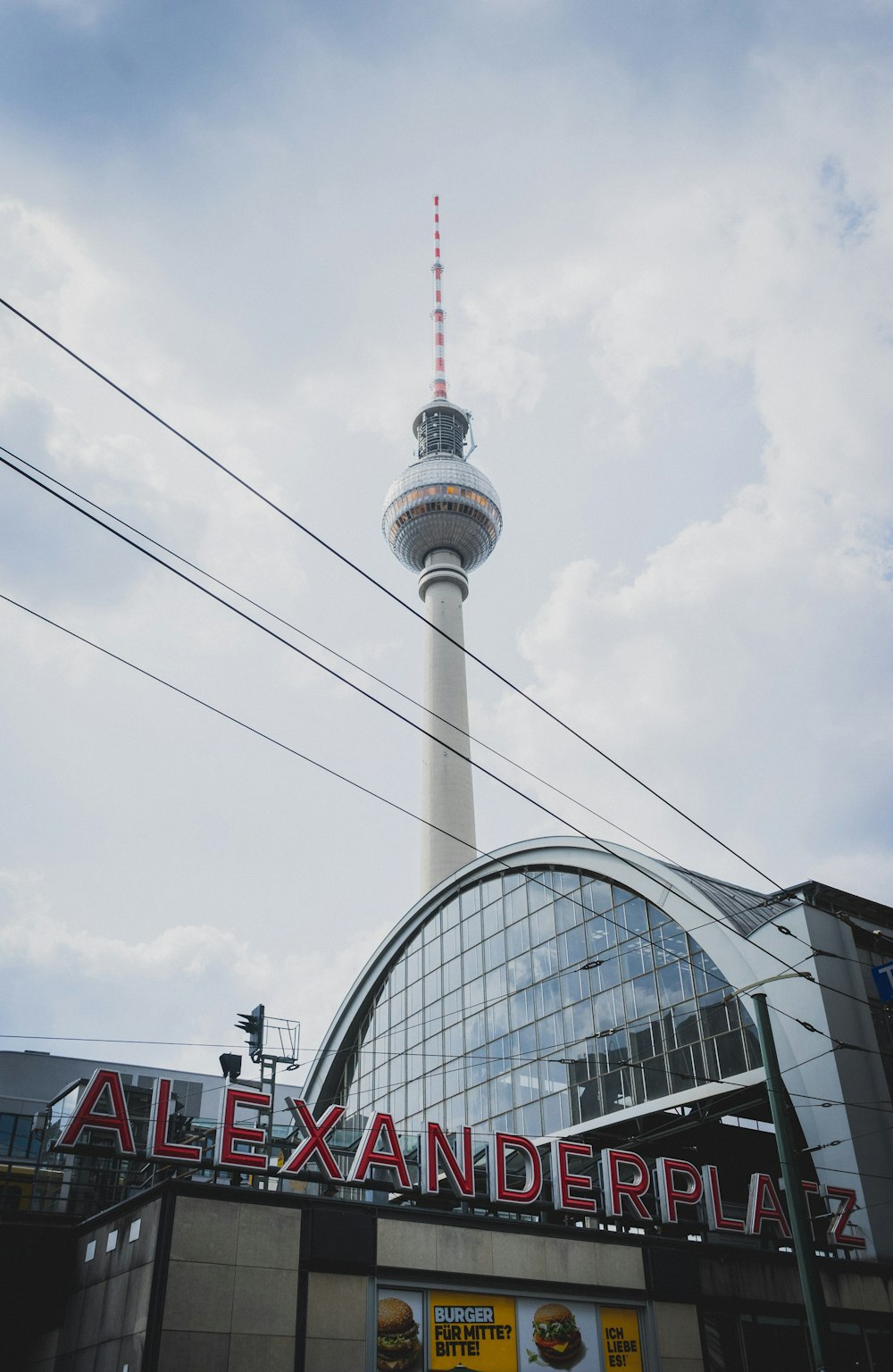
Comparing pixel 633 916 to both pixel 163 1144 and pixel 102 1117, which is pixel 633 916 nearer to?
pixel 163 1144

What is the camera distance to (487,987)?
147 feet

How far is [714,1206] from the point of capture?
2734 centimetres

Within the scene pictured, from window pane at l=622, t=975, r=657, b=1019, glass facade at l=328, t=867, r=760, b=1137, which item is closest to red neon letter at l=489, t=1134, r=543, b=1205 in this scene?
glass facade at l=328, t=867, r=760, b=1137

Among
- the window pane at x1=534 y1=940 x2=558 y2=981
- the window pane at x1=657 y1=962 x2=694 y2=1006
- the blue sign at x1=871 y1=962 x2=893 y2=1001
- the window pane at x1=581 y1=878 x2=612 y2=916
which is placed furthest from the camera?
the window pane at x1=534 y1=940 x2=558 y2=981

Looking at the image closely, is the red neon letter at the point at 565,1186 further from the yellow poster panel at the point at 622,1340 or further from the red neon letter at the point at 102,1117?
the red neon letter at the point at 102,1117

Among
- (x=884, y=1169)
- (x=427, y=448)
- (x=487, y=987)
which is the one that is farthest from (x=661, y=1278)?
(x=427, y=448)

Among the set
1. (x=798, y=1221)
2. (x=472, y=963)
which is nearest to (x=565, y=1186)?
(x=798, y=1221)

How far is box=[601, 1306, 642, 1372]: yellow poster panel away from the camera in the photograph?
23.2 meters

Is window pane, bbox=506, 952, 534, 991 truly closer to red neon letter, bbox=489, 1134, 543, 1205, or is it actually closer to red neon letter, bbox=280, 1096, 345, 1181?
red neon letter, bbox=489, 1134, 543, 1205

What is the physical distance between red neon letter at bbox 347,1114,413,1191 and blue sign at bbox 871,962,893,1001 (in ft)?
51.6

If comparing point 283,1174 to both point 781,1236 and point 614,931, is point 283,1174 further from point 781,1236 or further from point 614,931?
point 614,931

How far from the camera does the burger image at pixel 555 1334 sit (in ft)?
74.1

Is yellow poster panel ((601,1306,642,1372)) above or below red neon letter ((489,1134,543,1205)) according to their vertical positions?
below

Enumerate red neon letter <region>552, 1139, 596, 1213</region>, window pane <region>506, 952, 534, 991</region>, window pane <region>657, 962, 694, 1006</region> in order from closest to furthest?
red neon letter <region>552, 1139, 596, 1213</region>
window pane <region>657, 962, 694, 1006</region>
window pane <region>506, 952, 534, 991</region>
